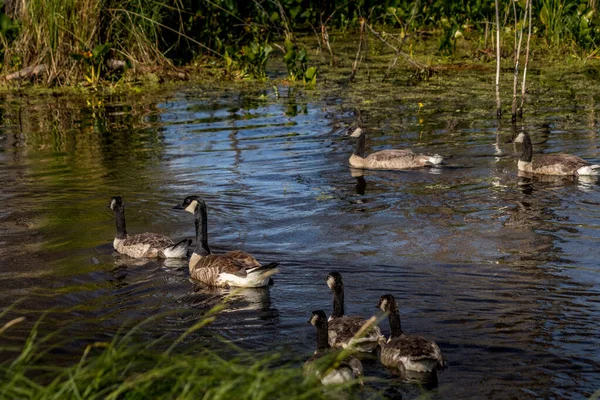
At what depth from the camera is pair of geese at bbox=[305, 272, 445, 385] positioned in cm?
739

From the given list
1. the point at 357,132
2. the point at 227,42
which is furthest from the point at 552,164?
the point at 227,42

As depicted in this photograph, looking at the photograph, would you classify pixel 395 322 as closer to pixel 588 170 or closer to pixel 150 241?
pixel 150 241

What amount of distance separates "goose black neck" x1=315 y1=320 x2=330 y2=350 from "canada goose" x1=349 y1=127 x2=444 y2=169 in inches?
291

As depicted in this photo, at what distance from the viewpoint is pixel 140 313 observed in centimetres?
942

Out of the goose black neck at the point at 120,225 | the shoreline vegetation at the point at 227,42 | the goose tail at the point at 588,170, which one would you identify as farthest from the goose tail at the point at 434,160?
the shoreline vegetation at the point at 227,42

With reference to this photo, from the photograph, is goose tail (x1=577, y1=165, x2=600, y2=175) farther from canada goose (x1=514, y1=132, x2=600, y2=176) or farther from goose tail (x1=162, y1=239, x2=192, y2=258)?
goose tail (x1=162, y1=239, x2=192, y2=258)

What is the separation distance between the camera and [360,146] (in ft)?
52.4

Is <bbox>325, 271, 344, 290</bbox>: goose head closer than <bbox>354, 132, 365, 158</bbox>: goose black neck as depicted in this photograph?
Yes

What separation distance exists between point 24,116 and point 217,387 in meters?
16.1

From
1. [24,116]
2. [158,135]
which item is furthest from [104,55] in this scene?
[158,135]

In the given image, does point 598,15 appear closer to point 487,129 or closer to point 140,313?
point 487,129

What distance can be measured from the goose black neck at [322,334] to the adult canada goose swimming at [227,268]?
1743 millimetres

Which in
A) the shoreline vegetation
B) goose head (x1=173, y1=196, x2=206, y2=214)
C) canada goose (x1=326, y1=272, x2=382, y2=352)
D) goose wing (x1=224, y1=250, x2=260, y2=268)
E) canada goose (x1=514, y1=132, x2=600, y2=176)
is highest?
the shoreline vegetation

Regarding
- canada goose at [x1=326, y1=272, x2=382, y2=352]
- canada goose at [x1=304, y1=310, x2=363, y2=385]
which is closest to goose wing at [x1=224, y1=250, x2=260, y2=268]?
canada goose at [x1=326, y1=272, x2=382, y2=352]
